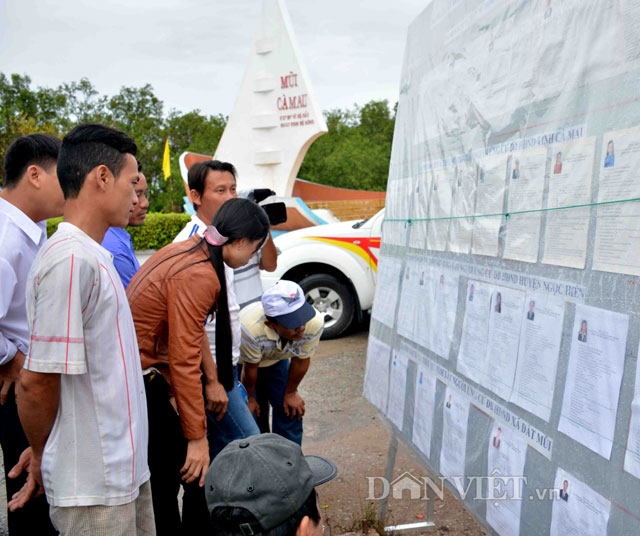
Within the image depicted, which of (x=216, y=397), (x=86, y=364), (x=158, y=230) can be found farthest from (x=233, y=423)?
(x=158, y=230)

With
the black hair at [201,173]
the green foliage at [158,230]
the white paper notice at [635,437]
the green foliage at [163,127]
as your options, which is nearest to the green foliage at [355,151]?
the green foliage at [163,127]

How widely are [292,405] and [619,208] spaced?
2.37 m

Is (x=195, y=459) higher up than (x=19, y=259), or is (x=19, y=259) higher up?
(x=19, y=259)

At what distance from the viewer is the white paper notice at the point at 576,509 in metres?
1.62

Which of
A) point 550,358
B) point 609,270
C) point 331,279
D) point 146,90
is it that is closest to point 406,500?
point 550,358

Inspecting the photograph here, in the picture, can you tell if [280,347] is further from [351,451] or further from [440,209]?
[351,451]

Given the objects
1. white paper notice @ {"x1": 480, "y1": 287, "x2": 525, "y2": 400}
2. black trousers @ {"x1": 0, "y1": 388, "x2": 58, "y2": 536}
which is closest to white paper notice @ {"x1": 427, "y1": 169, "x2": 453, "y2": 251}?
white paper notice @ {"x1": 480, "y1": 287, "x2": 525, "y2": 400}

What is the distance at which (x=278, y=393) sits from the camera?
11.9ft

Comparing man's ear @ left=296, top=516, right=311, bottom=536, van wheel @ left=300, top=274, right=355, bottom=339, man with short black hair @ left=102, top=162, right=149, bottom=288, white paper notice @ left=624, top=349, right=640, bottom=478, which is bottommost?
van wheel @ left=300, top=274, right=355, bottom=339

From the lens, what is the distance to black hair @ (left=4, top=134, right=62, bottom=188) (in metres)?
2.47

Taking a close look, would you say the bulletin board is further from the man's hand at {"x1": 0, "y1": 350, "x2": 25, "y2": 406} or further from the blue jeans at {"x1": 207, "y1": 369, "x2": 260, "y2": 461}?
the man's hand at {"x1": 0, "y1": 350, "x2": 25, "y2": 406}

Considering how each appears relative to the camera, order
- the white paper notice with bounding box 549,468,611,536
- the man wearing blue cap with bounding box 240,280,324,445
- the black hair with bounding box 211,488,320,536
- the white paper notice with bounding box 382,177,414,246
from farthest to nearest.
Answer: the man wearing blue cap with bounding box 240,280,324,445 → the white paper notice with bounding box 382,177,414,246 → the white paper notice with bounding box 549,468,611,536 → the black hair with bounding box 211,488,320,536

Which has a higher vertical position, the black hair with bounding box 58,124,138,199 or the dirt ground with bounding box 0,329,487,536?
the black hair with bounding box 58,124,138,199

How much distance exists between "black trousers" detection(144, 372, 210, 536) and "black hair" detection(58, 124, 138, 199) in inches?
37.9
